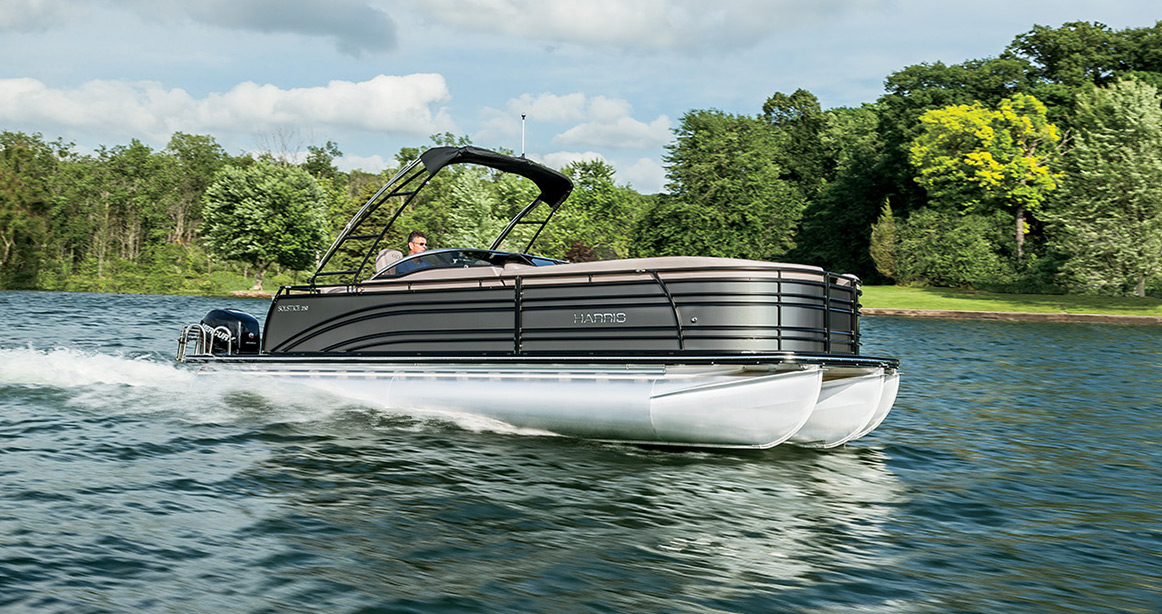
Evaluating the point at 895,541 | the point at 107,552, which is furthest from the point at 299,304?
the point at 895,541

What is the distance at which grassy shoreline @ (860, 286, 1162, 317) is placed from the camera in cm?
4225

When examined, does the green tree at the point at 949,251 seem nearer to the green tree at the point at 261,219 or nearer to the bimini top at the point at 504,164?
the green tree at the point at 261,219

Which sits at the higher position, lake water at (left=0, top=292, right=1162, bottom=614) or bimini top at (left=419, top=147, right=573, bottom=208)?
bimini top at (left=419, top=147, right=573, bottom=208)

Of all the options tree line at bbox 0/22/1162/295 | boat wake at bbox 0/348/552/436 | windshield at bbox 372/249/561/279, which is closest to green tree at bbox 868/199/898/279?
tree line at bbox 0/22/1162/295

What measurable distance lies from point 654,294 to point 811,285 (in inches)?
57.2

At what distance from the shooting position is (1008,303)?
47.0 m

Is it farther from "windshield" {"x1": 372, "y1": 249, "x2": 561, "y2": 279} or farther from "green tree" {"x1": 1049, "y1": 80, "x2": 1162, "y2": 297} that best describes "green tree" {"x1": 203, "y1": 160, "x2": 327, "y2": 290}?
"windshield" {"x1": 372, "y1": 249, "x2": 561, "y2": 279}

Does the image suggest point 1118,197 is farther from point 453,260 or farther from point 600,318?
point 600,318

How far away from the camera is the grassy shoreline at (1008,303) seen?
139ft

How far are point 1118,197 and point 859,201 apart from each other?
28.7 m

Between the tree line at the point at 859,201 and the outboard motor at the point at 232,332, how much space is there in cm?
4141

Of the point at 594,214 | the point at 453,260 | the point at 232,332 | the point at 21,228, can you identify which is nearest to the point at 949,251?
the point at 594,214

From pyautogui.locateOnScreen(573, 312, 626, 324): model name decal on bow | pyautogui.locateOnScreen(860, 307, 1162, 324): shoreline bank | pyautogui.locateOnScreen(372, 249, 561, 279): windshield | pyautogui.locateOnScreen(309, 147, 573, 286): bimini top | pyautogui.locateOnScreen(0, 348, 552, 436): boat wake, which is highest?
pyautogui.locateOnScreen(309, 147, 573, 286): bimini top

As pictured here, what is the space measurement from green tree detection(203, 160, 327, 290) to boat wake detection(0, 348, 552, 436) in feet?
167
